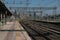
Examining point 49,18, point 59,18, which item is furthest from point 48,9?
point 49,18

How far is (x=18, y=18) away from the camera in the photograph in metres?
110

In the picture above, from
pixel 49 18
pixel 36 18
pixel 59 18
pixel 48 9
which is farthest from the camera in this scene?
pixel 36 18

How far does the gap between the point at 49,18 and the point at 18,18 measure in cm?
2173

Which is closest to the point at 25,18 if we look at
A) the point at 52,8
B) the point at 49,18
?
the point at 49,18

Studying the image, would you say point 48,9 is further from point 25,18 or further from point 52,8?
point 25,18

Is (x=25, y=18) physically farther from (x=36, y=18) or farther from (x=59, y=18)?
(x=59, y=18)

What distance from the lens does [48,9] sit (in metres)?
60.1

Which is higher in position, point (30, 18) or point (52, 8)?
point (52, 8)

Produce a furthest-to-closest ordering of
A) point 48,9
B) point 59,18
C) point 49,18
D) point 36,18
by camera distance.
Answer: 1. point 36,18
2. point 49,18
3. point 59,18
4. point 48,9

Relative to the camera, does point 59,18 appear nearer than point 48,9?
No

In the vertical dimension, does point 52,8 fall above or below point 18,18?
above

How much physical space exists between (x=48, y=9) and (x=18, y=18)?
169 feet

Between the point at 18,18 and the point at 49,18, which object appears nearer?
the point at 49,18

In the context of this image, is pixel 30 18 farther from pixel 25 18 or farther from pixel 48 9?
pixel 48 9
